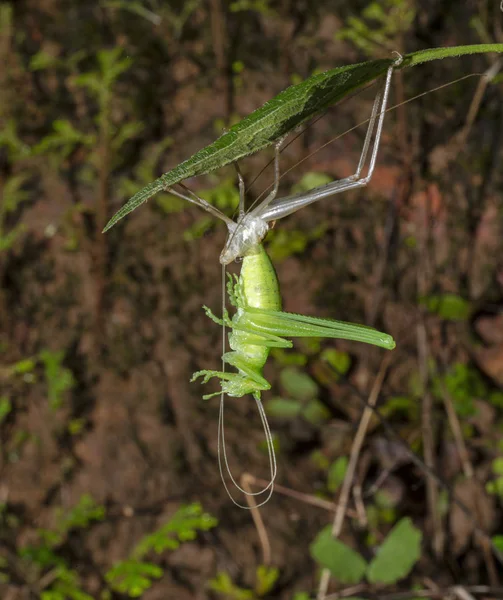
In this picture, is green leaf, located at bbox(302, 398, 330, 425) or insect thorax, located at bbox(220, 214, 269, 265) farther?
green leaf, located at bbox(302, 398, 330, 425)

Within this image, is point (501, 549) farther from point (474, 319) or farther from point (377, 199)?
point (377, 199)

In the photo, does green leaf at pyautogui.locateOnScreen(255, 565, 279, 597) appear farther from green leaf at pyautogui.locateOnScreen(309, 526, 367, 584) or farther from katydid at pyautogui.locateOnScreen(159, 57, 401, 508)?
katydid at pyautogui.locateOnScreen(159, 57, 401, 508)

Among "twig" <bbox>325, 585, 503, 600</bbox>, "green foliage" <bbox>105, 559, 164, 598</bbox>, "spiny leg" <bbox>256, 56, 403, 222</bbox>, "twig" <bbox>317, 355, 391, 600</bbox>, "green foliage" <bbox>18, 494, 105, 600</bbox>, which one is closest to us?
"spiny leg" <bbox>256, 56, 403, 222</bbox>

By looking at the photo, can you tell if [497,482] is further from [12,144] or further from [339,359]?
[12,144]

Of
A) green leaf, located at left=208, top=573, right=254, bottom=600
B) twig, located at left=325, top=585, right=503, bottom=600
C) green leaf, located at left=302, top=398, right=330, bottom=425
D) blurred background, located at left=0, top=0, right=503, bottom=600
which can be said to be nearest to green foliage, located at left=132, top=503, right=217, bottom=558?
blurred background, located at left=0, top=0, right=503, bottom=600

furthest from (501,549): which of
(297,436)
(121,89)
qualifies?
(121,89)

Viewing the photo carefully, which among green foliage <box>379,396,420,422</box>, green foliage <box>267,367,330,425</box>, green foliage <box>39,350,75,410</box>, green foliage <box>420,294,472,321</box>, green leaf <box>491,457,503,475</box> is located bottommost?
green leaf <box>491,457,503,475</box>
